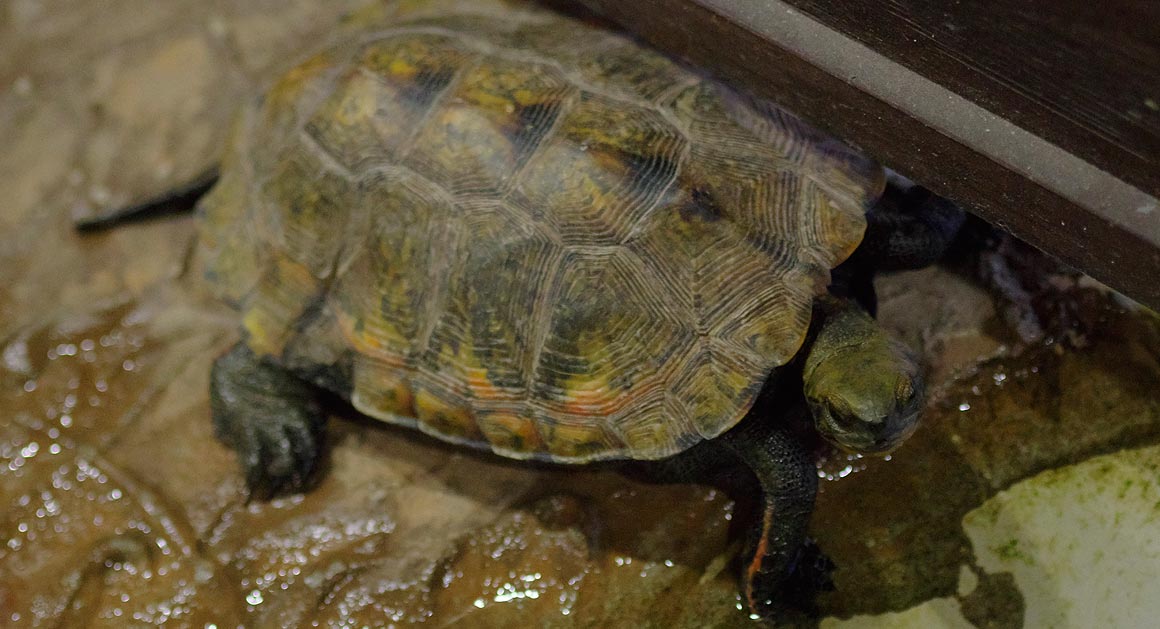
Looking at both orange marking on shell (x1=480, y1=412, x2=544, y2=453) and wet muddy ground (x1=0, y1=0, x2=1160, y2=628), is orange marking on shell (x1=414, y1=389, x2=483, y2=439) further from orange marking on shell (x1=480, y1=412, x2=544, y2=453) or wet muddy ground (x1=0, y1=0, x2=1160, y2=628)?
wet muddy ground (x1=0, y1=0, x2=1160, y2=628)

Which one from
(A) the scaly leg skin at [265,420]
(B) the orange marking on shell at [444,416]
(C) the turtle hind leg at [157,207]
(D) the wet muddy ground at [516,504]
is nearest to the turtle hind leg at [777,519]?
(D) the wet muddy ground at [516,504]

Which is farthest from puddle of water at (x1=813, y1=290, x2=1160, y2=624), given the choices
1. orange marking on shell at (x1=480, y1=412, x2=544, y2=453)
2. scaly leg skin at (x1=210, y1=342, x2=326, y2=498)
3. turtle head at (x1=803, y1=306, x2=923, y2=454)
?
scaly leg skin at (x1=210, y1=342, x2=326, y2=498)

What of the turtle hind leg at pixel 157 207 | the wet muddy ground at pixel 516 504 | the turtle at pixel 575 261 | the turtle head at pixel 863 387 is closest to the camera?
the turtle head at pixel 863 387

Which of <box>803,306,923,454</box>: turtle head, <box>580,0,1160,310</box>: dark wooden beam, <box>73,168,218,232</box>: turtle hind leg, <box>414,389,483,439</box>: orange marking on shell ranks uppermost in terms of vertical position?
<box>580,0,1160,310</box>: dark wooden beam

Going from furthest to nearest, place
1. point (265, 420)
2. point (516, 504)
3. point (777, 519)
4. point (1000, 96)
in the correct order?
1. point (265, 420)
2. point (516, 504)
3. point (777, 519)
4. point (1000, 96)

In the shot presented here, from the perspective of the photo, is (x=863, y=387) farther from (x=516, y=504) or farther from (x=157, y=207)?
(x=157, y=207)

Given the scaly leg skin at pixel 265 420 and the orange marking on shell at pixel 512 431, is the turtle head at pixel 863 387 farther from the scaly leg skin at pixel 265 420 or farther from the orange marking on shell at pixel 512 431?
the scaly leg skin at pixel 265 420

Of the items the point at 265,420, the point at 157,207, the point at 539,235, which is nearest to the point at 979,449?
the point at 539,235
